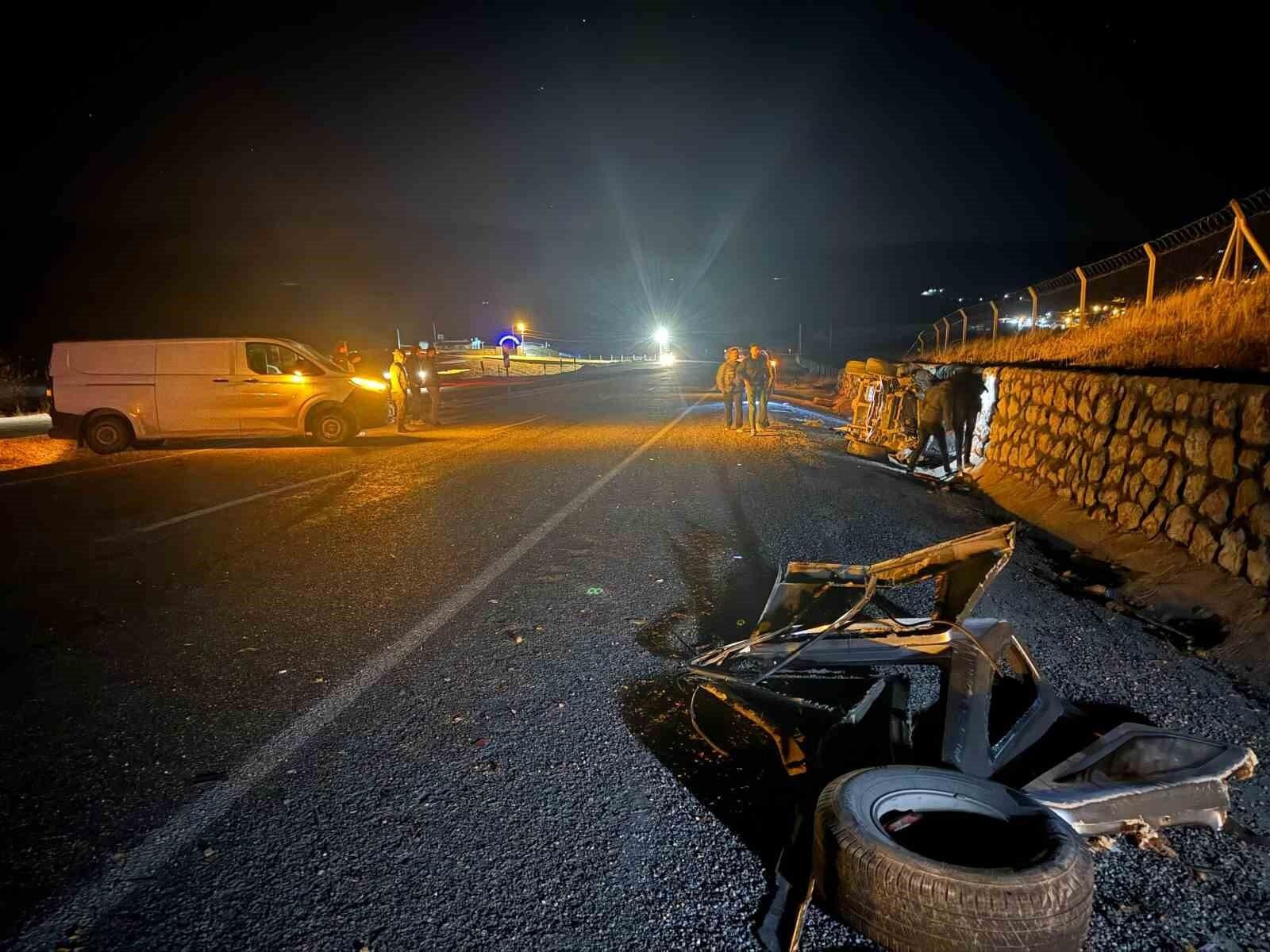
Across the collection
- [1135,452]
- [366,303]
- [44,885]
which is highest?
[366,303]

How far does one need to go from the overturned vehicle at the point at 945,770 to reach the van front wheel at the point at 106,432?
12754 millimetres

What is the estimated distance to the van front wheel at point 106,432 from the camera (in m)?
11.6

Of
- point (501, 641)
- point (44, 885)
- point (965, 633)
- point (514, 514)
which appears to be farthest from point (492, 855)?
point (514, 514)

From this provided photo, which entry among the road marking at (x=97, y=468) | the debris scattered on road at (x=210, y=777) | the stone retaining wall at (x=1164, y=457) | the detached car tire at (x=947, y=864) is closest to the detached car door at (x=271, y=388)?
the road marking at (x=97, y=468)

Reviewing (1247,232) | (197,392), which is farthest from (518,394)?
(1247,232)

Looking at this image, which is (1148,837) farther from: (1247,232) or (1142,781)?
(1247,232)

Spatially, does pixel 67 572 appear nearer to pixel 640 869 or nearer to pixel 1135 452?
pixel 640 869

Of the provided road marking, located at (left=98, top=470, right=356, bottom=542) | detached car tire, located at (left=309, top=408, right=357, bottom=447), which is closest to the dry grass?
road marking, located at (left=98, top=470, right=356, bottom=542)

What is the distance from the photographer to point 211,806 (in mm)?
2422

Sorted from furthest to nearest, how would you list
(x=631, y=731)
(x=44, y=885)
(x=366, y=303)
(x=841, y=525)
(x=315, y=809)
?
(x=366, y=303) → (x=841, y=525) → (x=631, y=731) → (x=315, y=809) → (x=44, y=885)

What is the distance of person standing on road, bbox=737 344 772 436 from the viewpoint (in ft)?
42.4

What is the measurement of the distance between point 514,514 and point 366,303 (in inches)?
3103

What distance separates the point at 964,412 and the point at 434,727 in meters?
8.65

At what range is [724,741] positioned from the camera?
2803 mm
